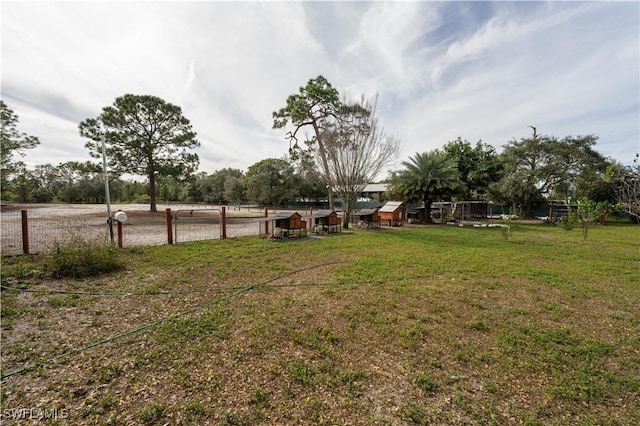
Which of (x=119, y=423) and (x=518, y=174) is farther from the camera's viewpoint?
(x=518, y=174)

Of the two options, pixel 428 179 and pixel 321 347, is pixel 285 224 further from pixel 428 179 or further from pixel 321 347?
pixel 428 179

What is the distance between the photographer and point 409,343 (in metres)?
3.16

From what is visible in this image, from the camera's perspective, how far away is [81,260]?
18.0 feet

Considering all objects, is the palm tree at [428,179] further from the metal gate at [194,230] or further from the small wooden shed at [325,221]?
the metal gate at [194,230]

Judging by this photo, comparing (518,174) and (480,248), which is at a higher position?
(518,174)

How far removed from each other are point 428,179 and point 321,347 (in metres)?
16.7

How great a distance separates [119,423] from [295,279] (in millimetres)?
3789

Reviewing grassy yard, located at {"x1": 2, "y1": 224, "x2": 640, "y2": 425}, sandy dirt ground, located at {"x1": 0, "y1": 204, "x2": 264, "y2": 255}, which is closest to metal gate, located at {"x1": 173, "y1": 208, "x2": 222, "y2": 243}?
sandy dirt ground, located at {"x1": 0, "y1": 204, "x2": 264, "y2": 255}

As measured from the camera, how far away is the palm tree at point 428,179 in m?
17.4

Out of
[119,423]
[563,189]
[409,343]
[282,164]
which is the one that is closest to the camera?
[119,423]

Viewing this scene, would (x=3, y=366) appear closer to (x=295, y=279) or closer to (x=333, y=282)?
(x=295, y=279)

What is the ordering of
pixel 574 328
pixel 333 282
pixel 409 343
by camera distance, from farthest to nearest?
pixel 333 282 → pixel 574 328 → pixel 409 343

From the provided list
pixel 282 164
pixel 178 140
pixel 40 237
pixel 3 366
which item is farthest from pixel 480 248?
pixel 282 164

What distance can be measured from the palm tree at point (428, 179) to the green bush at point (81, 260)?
16.6m
